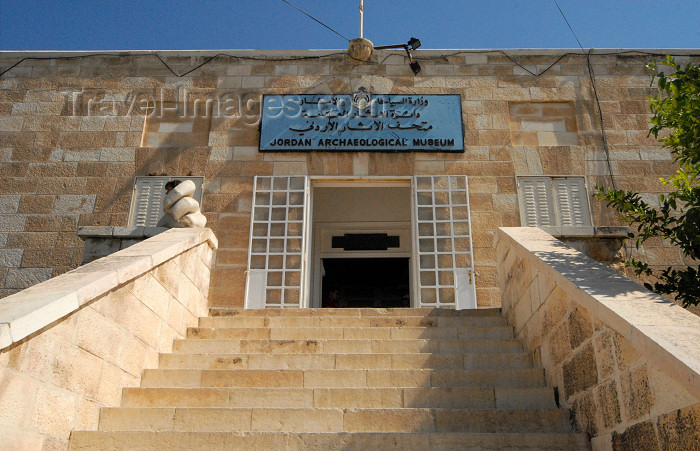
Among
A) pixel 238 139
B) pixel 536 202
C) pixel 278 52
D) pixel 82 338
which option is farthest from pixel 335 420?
pixel 278 52

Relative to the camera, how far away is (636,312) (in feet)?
8.31

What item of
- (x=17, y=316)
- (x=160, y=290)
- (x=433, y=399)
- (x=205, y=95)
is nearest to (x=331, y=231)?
(x=205, y=95)

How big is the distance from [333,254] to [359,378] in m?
6.29

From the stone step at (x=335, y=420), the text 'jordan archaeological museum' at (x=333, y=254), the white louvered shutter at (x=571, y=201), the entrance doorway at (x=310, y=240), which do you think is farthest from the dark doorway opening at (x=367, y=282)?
the stone step at (x=335, y=420)

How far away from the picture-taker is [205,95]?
Answer: 8.41m

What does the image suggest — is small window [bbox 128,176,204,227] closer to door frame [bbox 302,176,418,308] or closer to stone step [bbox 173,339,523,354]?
door frame [bbox 302,176,418,308]

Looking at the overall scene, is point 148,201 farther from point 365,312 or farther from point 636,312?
point 636,312

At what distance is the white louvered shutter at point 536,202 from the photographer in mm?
7621

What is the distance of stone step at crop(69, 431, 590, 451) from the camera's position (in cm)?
282

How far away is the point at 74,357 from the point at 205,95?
6032 millimetres

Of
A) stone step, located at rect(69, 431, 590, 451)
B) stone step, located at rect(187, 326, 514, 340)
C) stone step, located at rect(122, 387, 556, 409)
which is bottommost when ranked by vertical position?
stone step, located at rect(69, 431, 590, 451)

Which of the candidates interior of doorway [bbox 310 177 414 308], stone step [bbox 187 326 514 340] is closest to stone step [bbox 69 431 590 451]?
stone step [bbox 187 326 514 340]

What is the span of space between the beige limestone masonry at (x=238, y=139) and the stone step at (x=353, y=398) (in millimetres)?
3758

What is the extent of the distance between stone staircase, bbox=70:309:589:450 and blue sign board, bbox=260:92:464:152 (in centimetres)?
→ 390
